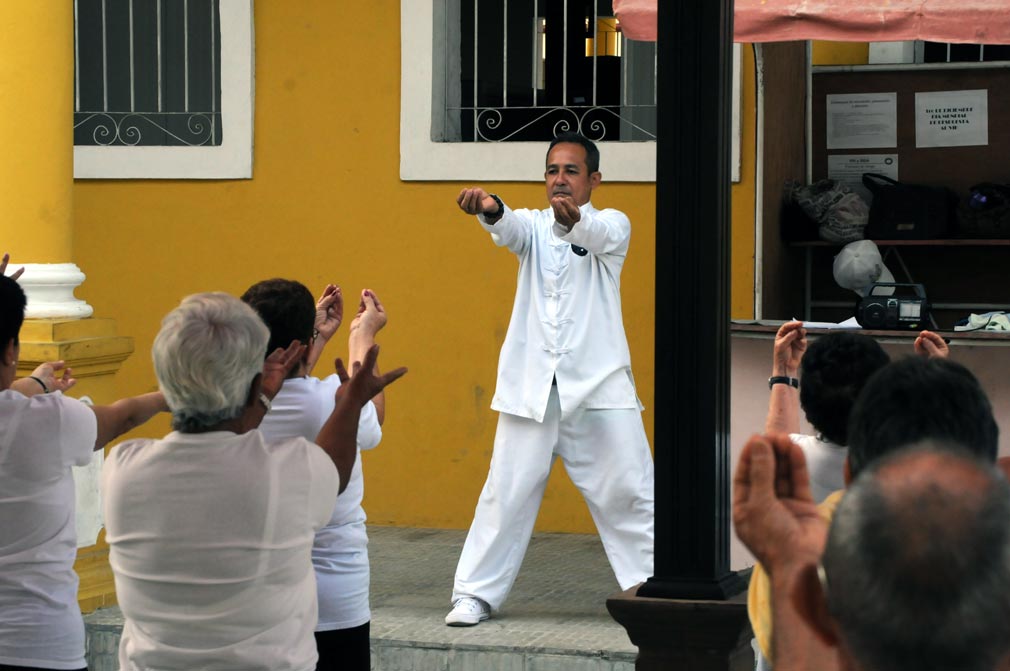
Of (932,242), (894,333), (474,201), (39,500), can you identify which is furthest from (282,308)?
(932,242)

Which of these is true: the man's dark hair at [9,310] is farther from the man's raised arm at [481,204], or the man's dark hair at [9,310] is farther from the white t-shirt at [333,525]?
the man's raised arm at [481,204]

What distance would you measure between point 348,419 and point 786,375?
1117mm

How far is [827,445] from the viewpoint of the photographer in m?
3.37

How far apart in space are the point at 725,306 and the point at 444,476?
14.8 ft

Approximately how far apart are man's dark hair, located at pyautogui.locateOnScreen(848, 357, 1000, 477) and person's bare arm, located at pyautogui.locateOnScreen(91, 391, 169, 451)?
176cm

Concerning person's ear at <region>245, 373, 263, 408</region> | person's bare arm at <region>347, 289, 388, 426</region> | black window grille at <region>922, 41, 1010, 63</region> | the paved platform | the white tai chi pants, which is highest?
black window grille at <region>922, 41, 1010, 63</region>

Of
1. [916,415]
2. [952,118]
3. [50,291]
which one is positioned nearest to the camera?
[916,415]

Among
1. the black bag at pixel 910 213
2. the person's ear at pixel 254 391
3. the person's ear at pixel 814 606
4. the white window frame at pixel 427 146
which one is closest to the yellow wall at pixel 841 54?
the black bag at pixel 910 213

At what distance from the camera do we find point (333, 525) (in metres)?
3.71

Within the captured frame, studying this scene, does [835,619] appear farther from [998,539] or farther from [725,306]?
[725,306]

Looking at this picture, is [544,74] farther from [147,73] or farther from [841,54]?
[147,73]

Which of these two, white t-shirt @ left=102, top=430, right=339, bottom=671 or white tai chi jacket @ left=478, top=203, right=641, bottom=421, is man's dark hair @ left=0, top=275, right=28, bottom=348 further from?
white tai chi jacket @ left=478, top=203, right=641, bottom=421

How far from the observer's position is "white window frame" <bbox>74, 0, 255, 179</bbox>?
312 inches

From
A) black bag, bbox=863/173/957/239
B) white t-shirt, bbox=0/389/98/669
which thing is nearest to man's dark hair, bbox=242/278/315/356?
white t-shirt, bbox=0/389/98/669
